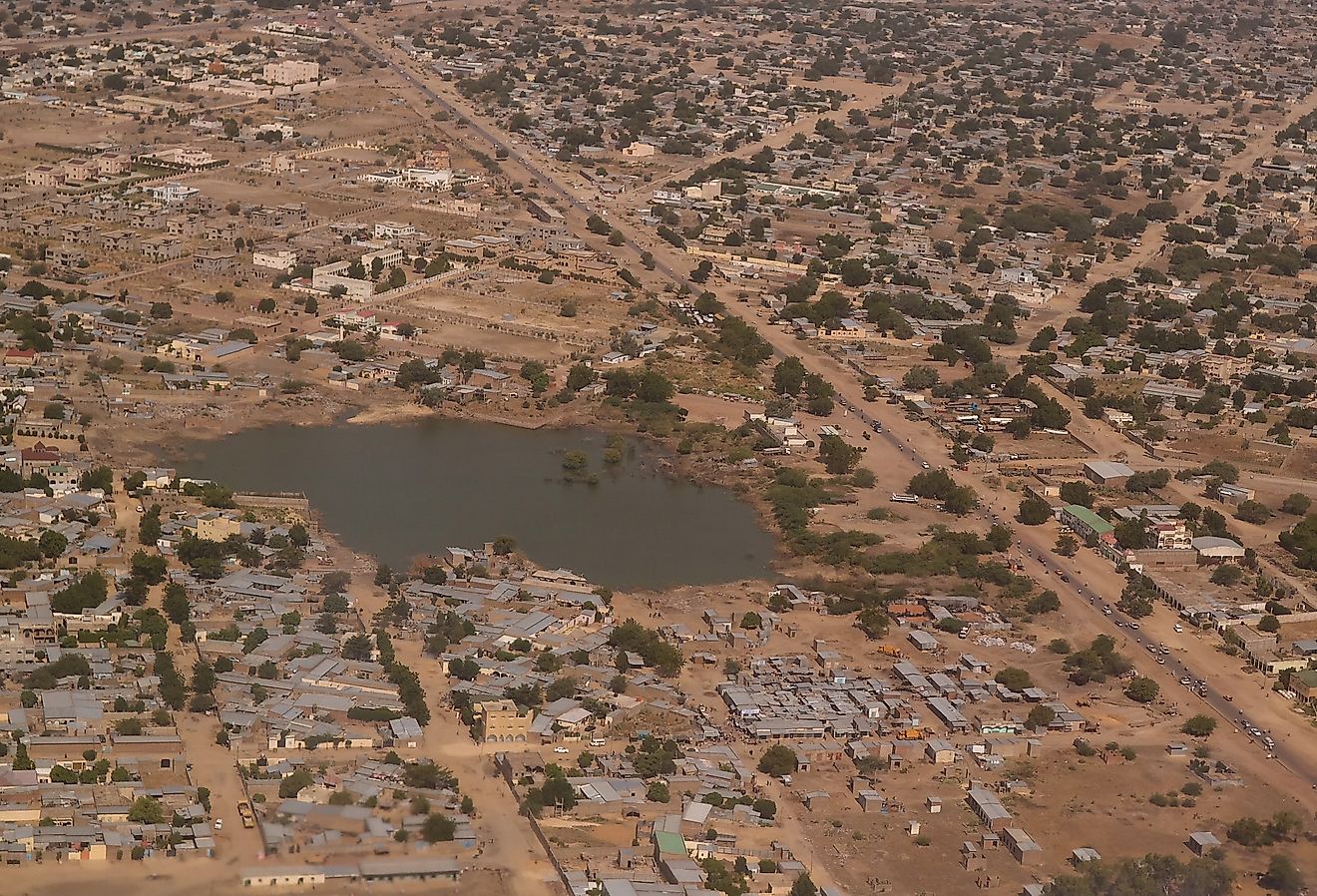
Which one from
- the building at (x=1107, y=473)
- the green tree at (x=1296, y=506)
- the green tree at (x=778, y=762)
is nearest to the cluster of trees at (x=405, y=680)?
the green tree at (x=778, y=762)

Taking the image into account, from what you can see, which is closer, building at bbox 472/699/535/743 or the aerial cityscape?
the aerial cityscape

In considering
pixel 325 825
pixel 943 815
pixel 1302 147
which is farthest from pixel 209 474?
pixel 1302 147

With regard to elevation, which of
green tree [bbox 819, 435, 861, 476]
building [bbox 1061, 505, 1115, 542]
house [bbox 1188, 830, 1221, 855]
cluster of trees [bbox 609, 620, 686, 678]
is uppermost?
house [bbox 1188, 830, 1221, 855]

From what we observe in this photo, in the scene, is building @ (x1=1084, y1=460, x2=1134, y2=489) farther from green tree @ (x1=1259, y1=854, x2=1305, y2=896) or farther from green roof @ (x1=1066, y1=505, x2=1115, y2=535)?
green tree @ (x1=1259, y1=854, x2=1305, y2=896)

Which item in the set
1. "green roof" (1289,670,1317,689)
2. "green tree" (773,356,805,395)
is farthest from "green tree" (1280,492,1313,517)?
"green tree" (773,356,805,395)

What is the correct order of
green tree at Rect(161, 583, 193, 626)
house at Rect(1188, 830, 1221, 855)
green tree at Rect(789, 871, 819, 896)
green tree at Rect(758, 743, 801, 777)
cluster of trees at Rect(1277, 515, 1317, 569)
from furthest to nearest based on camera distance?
cluster of trees at Rect(1277, 515, 1317, 569), green tree at Rect(161, 583, 193, 626), green tree at Rect(758, 743, 801, 777), house at Rect(1188, 830, 1221, 855), green tree at Rect(789, 871, 819, 896)

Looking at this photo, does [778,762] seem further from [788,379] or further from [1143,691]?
[788,379]
